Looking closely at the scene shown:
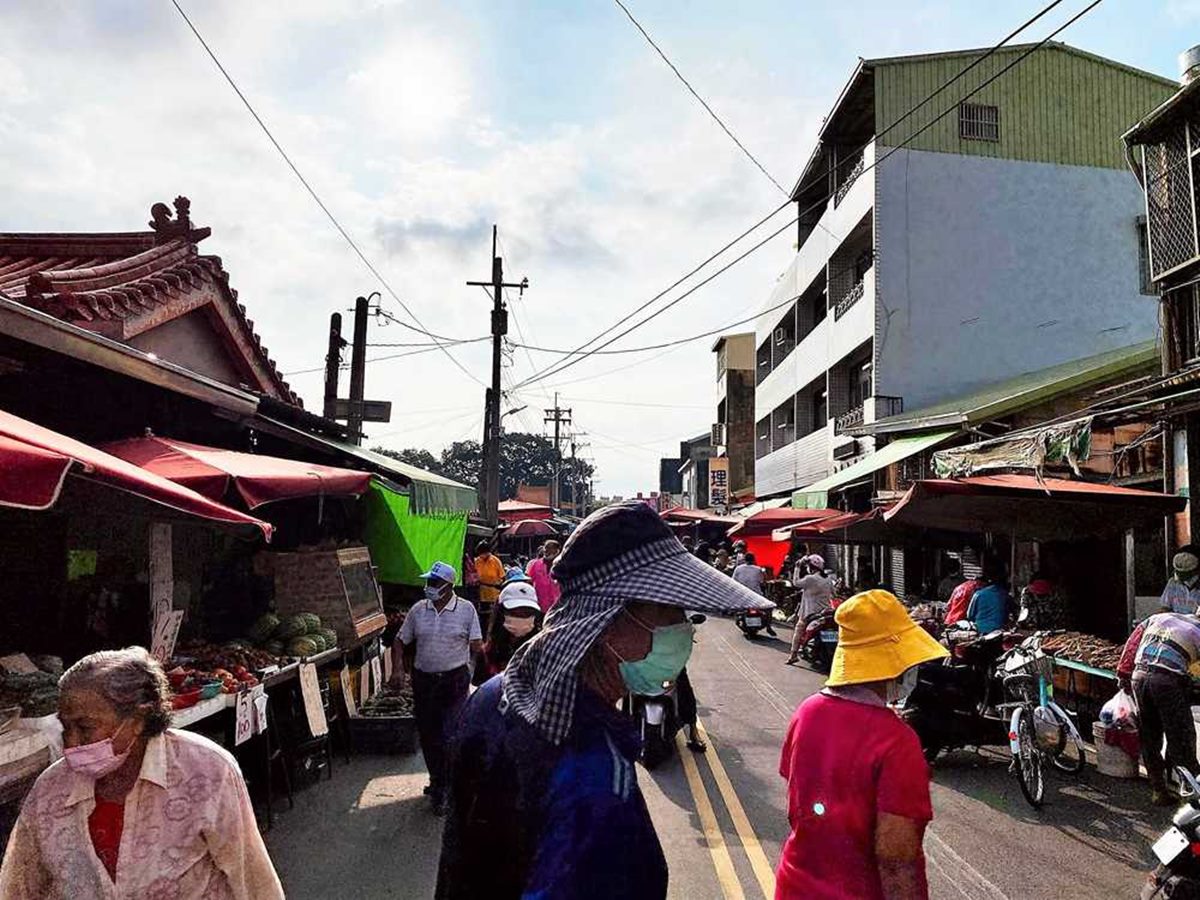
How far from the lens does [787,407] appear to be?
36.0 m

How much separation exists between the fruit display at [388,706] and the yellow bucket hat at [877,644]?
672cm

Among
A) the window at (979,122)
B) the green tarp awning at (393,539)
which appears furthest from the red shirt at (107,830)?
the window at (979,122)

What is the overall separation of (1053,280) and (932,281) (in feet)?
10.9

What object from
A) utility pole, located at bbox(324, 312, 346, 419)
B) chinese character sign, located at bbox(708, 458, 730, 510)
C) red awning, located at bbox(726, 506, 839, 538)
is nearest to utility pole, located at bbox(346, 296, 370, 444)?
utility pole, located at bbox(324, 312, 346, 419)

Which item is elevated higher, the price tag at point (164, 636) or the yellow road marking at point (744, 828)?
the price tag at point (164, 636)

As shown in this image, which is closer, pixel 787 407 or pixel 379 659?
pixel 379 659

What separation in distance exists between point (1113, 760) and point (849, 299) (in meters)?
19.4

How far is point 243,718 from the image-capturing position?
629cm

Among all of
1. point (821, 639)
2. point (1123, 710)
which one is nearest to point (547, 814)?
point (1123, 710)

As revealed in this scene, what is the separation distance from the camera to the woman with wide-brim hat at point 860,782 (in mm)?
2674

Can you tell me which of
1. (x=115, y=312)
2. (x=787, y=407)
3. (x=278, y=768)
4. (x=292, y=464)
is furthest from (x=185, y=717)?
(x=787, y=407)

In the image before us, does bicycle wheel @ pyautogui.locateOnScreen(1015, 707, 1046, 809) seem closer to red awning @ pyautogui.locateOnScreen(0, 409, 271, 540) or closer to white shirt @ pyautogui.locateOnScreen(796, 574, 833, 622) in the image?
red awning @ pyautogui.locateOnScreen(0, 409, 271, 540)

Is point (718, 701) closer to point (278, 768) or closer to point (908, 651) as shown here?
point (278, 768)

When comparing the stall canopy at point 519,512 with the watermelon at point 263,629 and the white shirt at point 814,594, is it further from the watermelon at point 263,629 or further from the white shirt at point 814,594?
the watermelon at point 263,629
